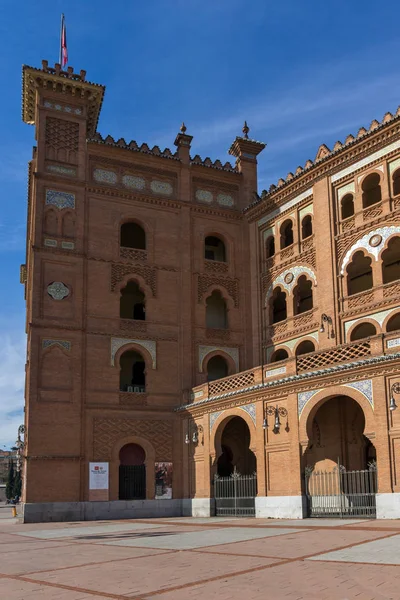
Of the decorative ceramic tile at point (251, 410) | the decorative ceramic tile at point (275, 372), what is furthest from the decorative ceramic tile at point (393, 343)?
the decorative ceramic tile at point (251, 410)

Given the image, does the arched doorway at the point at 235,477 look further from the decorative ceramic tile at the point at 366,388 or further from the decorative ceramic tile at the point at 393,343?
the decorative ceramic tile at the point at 393,343

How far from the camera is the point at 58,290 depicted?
1054 inches

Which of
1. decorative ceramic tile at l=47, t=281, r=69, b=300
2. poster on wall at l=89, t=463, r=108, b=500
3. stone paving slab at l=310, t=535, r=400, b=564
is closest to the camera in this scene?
stone paving slab at l=310, t=535, r=400, b=564

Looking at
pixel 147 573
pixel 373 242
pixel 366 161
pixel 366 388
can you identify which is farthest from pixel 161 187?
pixel 147 573

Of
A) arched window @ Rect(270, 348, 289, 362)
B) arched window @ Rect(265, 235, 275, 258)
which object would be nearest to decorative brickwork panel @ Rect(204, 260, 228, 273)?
arched window @ Rect(265, 235, 275, 258)

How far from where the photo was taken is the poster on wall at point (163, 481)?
2644 centimetres

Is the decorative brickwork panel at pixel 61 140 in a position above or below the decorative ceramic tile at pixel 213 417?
above

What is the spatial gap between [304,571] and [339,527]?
7.29 metres

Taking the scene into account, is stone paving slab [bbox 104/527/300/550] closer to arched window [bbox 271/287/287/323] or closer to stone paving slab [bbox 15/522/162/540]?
stone paving slab [bbox 15/522/162/540]

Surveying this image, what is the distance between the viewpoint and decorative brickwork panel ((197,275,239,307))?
2980cm

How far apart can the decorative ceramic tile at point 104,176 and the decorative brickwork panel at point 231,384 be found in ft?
33.8

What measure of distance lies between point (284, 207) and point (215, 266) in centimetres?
430

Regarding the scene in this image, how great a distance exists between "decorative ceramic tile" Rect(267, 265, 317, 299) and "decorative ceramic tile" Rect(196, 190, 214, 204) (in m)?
5.51

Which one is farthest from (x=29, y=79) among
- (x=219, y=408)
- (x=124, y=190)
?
(x=219, y=408)
